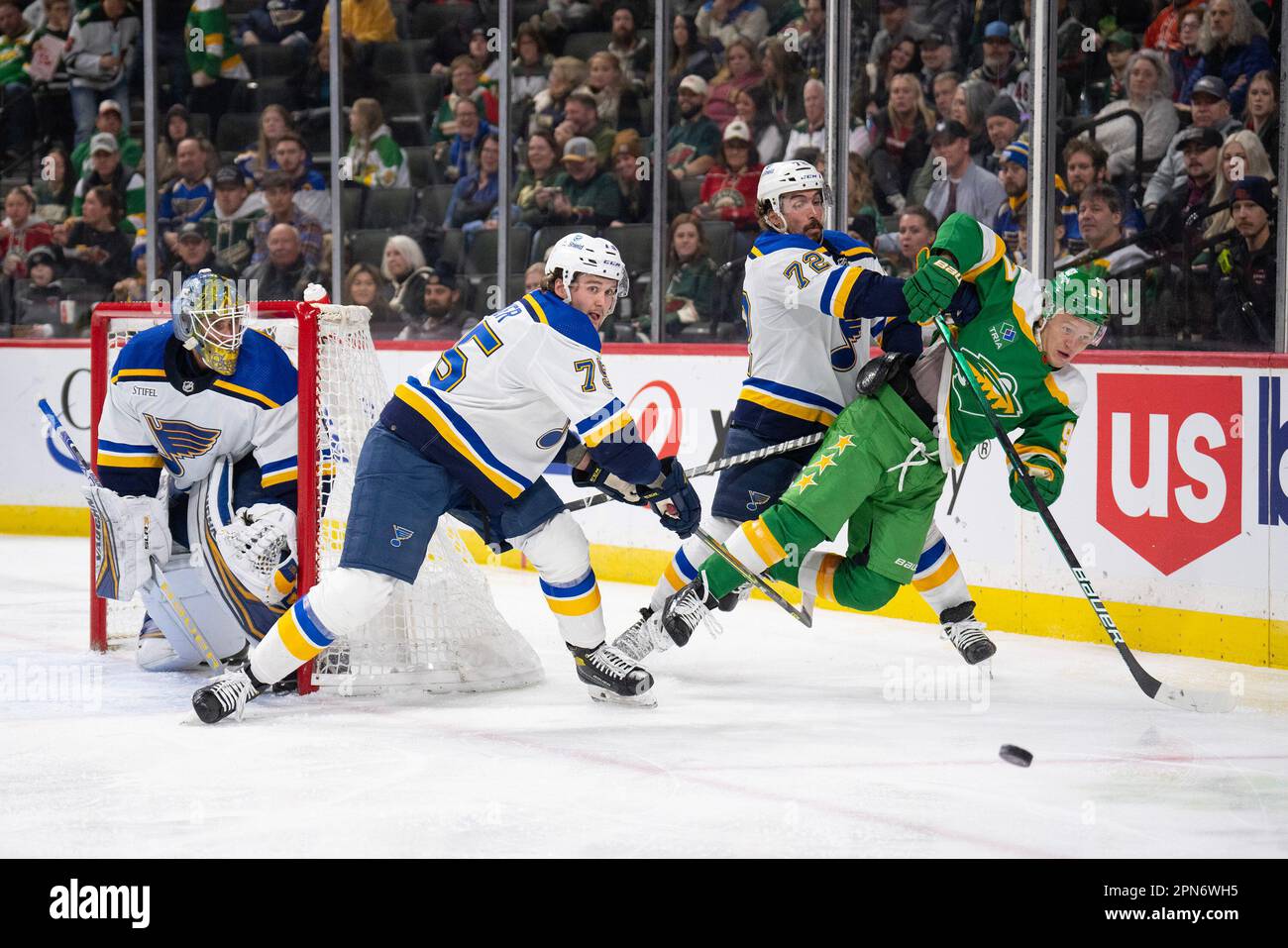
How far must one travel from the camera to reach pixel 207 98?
7.67 metres

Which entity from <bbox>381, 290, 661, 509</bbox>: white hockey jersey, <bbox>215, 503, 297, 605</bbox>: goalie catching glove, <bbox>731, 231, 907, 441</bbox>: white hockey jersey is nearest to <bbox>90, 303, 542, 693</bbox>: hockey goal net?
<bbox>215, 503, 297, 605</bbox>: goalie catching glove

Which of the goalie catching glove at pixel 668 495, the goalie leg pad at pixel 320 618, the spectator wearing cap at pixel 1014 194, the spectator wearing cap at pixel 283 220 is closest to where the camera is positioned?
the goalie leg pad at pixel 320 618

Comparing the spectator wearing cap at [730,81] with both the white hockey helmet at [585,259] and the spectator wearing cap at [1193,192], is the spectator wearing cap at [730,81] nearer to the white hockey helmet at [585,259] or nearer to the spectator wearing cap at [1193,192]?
the spectator wearing cap at [1193,192]

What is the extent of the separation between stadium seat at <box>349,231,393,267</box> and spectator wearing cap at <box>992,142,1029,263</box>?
2935mm

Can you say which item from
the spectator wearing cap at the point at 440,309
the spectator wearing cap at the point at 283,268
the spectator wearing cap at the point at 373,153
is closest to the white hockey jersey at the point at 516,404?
the spectator wearing cap at the point at 440,309

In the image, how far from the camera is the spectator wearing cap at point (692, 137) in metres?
6.15

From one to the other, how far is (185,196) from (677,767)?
17.9ft

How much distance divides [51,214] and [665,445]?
12.5 ft

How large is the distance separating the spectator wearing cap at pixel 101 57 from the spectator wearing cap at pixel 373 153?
1356mm

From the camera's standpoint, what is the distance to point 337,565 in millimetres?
3586

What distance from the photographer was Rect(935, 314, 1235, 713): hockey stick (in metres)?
3.39

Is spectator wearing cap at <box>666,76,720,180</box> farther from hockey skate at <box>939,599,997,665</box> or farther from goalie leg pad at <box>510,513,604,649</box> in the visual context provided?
goalie leg pad at <box>510,513,604,649</box>

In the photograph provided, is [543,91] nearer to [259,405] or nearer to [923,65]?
[923,65]
